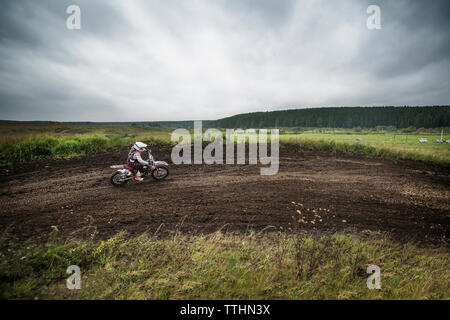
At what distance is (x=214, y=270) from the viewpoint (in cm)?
257

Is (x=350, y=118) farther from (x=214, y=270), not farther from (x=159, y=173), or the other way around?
(x=214, y=270)

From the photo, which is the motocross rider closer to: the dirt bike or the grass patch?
the dirt bike

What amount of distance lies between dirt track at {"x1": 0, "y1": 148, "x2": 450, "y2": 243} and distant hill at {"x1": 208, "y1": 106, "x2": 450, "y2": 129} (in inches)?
3634

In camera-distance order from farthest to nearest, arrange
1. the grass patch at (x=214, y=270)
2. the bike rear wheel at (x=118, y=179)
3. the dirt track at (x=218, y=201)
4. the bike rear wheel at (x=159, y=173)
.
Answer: the bike rear wheel at (x=159, y=173) → the bike rear wheel at (x=118, y=179) → the dirt track at (x=218, y=201) → the grass patch at (x=214, y=270)

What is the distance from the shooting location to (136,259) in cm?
271

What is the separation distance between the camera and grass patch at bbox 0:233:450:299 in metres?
2.22

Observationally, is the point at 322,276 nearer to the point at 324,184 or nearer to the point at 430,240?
the point at 430,240

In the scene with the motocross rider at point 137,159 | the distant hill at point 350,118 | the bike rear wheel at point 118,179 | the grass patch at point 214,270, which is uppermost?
the distant hill at point 350,118

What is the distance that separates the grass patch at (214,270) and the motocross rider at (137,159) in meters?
3.49

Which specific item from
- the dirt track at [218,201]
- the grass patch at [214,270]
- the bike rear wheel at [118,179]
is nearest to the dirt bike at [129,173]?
the bike rear wheel at [118,179]

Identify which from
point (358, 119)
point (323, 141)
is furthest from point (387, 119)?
point (323, 141)

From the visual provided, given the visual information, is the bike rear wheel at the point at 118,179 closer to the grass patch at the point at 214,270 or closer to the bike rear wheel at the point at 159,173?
the bike rear wheel at the point at 159,173

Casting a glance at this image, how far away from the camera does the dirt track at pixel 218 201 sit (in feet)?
13.8
